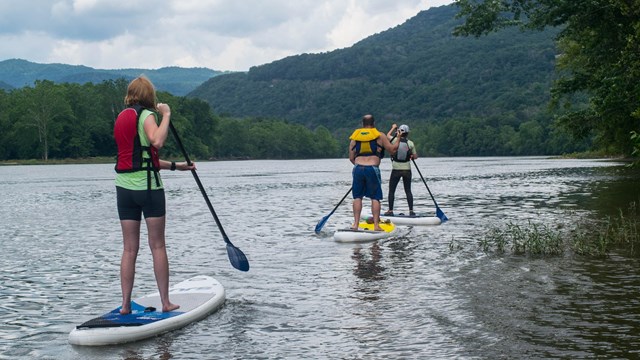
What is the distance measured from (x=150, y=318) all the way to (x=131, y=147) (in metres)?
1.79

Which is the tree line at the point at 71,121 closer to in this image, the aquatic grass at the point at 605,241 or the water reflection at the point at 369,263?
the water reflection at the point at 369,263

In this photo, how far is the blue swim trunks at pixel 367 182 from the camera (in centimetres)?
1447

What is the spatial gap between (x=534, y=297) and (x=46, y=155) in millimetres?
130360

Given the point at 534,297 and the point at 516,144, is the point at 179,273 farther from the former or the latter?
the point at 516,144

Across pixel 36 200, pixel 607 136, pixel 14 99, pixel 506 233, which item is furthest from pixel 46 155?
pixel 506 233

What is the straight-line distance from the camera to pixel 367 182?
14.6 metres

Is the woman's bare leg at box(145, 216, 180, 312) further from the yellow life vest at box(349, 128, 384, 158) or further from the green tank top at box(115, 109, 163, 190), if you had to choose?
the yellow life vest at box(349, 128, 384, 158)

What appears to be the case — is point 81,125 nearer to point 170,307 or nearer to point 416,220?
point 416,220

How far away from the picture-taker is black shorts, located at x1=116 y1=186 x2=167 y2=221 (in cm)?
738

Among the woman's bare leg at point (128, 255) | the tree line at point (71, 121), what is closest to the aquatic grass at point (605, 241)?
the woman's bare leg at point (128, 255)

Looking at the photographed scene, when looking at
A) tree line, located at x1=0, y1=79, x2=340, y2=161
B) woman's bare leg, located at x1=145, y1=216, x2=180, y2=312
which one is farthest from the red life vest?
tree line, located at x1=0, y1=79, x2=340, y2=161

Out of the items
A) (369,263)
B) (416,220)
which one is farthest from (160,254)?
(416,220)

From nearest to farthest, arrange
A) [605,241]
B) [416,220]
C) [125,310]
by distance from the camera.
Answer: [125,310], [605,241], [416,220]

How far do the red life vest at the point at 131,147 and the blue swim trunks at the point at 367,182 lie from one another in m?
7.53
